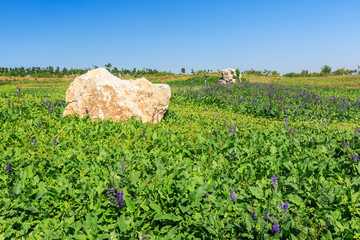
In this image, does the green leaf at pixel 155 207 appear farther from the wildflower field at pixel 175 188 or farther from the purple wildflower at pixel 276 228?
the purple wildflower at pixel 276 228

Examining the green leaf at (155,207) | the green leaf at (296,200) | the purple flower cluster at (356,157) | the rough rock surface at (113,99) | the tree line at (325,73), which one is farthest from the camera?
the tree line at (325,73)

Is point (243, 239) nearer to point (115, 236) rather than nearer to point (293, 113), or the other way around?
point (115, 236)

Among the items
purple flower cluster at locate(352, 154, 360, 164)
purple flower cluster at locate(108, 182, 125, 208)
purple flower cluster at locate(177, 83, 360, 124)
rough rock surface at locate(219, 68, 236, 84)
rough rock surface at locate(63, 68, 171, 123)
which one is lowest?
purple flower cluster at locate(108, 182, 125, 208)

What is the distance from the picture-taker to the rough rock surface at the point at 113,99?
27.3ft

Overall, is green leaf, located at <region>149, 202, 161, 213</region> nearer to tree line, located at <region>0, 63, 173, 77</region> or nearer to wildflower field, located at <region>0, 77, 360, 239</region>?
wildflower field, located at <region>0, 77, 360, 239</region>

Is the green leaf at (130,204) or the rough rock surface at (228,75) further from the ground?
the rough rock surface at (228,75)

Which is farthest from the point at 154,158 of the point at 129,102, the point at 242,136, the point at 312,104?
the point at 312,104

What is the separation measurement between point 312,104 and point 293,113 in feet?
9.23

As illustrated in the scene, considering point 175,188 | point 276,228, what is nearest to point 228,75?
point 175,188

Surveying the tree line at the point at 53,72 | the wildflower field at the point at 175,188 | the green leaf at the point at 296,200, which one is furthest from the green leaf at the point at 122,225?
the tree line at the point at 53,72

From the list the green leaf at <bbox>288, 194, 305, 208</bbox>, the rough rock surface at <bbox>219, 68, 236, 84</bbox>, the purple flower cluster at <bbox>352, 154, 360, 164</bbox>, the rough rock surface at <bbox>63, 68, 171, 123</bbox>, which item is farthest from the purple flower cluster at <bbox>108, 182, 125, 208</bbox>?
the rough rock surface at <bbox>219, 68, 236, 84</bbox>

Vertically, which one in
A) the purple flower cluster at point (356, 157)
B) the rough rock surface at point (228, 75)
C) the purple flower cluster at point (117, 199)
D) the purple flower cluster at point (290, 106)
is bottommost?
the purple flower cluster at point (117, 199)

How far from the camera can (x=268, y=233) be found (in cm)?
290

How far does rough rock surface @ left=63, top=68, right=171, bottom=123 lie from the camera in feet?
27.3
